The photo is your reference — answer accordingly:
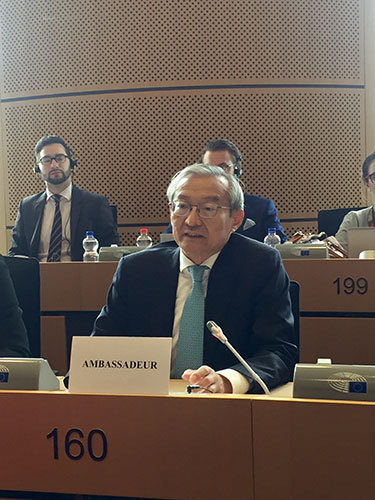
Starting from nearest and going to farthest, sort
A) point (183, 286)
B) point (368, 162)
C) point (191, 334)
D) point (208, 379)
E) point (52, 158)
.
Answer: point (208, 379) < point (191, 334) < point (183, 286) < point (368, 162) < point (52, 158)

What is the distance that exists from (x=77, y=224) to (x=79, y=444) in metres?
3.66

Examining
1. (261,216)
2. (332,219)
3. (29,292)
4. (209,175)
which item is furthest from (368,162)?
(29,292)

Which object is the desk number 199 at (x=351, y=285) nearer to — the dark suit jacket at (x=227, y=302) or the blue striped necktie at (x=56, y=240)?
the dark suit jacket at (x=227, y=302)

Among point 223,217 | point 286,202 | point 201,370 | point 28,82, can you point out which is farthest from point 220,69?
point 201,370

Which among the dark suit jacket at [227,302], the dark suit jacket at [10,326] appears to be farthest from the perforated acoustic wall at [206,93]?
the dark suit jacket at [227,302]

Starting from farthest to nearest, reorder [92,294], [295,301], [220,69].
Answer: [220,69]
[92,294]
[295,301]

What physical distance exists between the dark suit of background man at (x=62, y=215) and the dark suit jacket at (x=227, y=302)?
2565 millimetres

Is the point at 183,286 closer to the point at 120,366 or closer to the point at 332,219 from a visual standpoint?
the point at 120,366

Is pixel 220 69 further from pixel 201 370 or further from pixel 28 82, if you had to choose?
pixel 201 370

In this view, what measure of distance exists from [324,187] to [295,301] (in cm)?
395

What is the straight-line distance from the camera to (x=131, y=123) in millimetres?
6094

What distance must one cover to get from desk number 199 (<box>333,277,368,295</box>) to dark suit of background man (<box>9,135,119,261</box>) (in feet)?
6.47

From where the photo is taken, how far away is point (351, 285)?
126 inches

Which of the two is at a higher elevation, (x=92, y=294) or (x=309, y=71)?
(x=309, y=71)
